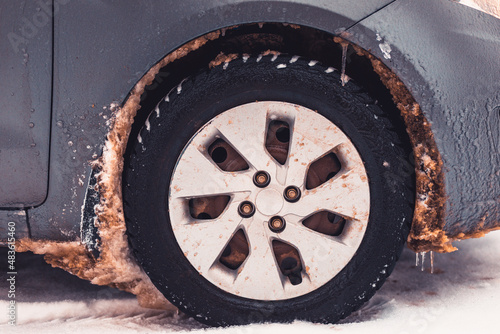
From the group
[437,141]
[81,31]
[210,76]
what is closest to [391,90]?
[437,141]

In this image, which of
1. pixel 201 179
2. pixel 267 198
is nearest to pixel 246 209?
pixel 267 198

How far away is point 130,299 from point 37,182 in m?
0.68

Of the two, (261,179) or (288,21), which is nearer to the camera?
(288,21)

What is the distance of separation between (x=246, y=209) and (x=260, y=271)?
0.23m

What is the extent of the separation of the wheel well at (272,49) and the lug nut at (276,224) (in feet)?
1.63

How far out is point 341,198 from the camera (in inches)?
58.9

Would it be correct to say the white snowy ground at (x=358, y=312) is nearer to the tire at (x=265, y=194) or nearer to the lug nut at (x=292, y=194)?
the tire at (x=265, y=194)

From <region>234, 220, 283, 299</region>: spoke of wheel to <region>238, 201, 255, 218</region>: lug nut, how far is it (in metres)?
0.07

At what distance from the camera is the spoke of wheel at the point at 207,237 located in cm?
150

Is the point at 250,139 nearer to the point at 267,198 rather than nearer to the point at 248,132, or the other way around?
the point at 248,132

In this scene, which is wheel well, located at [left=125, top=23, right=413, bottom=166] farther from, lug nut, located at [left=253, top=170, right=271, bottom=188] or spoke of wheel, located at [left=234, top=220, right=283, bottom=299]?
spoke of wheel, located at [left=234, top=220, right=283, bottom=299]

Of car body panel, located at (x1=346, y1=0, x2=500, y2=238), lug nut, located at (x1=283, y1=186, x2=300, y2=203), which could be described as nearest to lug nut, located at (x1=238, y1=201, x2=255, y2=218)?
lug nut, located at (x1=283, y1=186, x2=300, y2=203)

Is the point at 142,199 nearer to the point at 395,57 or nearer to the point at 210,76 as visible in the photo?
the point at 210,76

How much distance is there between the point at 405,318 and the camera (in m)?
1.57
